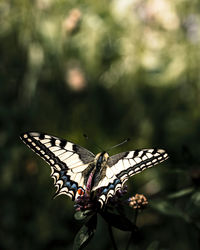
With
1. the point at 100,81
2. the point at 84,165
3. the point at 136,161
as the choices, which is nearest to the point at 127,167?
the point at 136,161

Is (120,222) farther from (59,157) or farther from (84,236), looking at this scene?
(59,157)

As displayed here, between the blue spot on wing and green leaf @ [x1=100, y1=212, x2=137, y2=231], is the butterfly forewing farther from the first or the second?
green leaf @ [x1=100, y1=212, x2=137, y2=231]

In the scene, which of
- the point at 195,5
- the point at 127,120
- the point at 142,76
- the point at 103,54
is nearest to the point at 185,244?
the point at 127,120

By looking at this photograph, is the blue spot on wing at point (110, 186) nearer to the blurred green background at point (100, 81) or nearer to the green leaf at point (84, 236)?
the green leaf at point (84, 236)

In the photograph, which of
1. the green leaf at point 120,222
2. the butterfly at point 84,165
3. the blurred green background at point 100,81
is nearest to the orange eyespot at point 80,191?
the butterfly at point 84,165

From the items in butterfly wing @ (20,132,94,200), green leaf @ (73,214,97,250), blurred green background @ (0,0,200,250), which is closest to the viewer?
Answer: green leaf @ (73,214,97,250)

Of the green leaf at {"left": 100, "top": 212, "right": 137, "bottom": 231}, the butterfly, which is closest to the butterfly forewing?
the butterfly

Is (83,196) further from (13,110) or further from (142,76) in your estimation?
(142,76)
